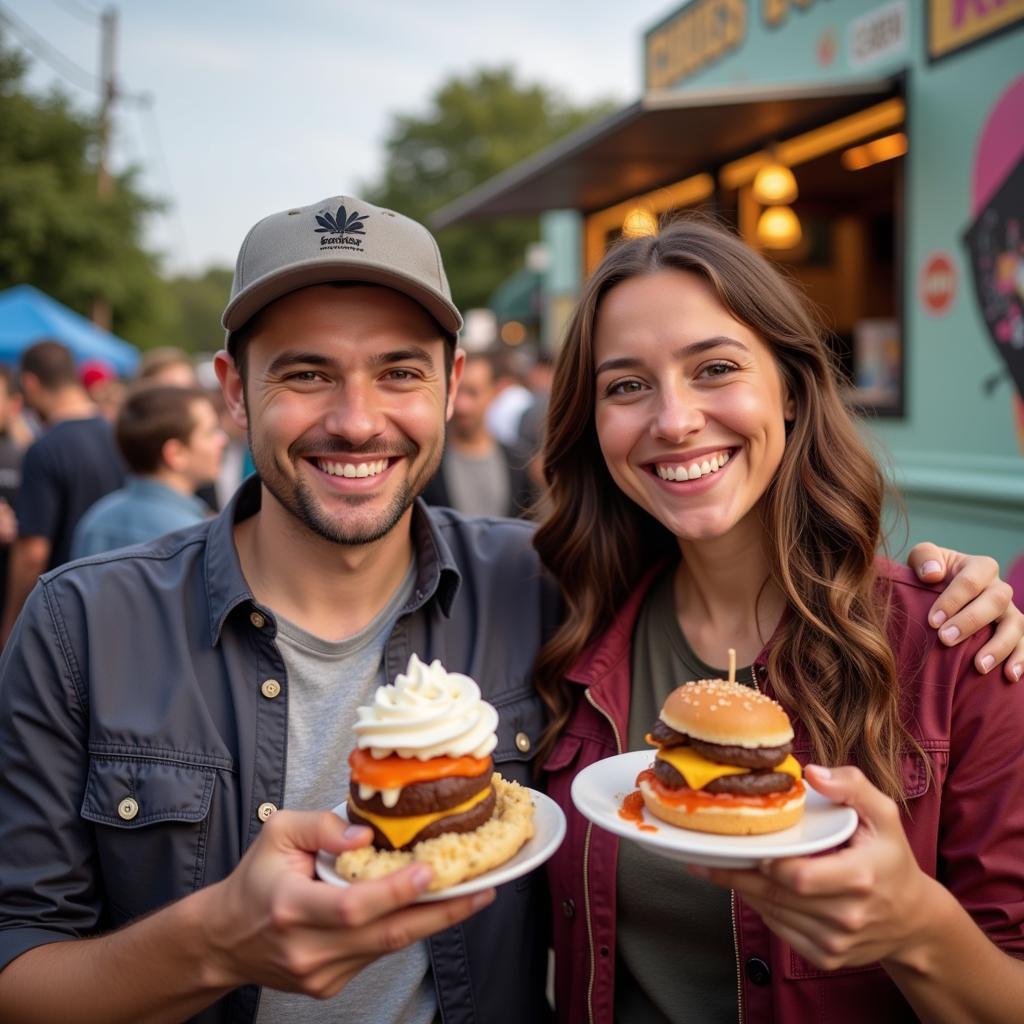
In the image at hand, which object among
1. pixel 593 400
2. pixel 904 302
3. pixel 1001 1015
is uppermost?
pixel 904 302

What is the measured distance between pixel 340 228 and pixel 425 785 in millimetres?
1501

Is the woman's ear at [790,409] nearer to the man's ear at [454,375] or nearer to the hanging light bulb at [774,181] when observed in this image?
the man's ear at [454,375]

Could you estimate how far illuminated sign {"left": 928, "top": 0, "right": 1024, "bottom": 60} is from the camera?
586 centimetres

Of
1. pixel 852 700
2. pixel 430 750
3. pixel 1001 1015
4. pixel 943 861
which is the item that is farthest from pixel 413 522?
pixel 1001 1015

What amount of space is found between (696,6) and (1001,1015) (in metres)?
11.0

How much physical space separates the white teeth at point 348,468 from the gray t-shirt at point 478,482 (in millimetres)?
5359

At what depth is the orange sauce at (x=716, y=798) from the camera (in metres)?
1.93

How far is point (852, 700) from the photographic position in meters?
2.34

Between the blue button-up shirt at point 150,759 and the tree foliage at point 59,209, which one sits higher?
the tree foliage at point 59,209

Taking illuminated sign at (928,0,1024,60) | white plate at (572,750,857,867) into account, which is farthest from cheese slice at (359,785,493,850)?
illuminated sign at (928,0,1024,60)

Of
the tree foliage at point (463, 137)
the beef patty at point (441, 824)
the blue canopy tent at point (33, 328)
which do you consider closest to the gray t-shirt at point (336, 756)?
the beef patty at point (441, 824)

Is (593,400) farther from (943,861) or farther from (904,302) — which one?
(904,302)

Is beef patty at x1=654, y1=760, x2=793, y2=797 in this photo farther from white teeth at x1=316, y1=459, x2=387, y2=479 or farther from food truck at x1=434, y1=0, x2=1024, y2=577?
food truck at x1=434, y1=0, x2=1024, y2=577

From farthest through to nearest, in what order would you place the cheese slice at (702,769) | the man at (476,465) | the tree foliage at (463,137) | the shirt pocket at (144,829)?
the tree foliage at (463,137), the man at (476,465), the shirt pocket at (144,829), the cheese slice at (702,769)
